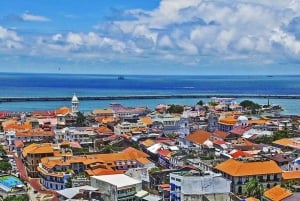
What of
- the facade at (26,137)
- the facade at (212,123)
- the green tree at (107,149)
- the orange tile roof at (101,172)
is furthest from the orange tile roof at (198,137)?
the facade at (26,137)

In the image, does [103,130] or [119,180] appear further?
[103,130]

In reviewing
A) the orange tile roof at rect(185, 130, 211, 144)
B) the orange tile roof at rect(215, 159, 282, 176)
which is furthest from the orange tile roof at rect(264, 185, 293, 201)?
the orange tile roof at rect(185, 130, 211, 144)

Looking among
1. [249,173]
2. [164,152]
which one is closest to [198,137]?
[164,152]

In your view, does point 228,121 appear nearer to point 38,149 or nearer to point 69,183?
point 38,149

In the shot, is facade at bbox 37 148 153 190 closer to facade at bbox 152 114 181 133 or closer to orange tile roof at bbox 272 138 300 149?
orange tile roof at bbox 272 138 300 149

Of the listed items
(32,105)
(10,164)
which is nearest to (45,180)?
(10,164)

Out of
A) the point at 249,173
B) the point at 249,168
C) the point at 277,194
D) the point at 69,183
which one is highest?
the point at 249,168

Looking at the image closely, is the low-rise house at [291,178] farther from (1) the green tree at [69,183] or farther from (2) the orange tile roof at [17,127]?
(2) the orange tile roof at [17,127]
